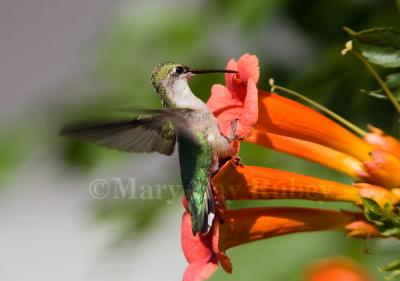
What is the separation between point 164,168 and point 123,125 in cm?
141

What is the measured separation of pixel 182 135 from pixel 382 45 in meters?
0.62

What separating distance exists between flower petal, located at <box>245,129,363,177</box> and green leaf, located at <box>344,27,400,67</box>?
1.04ft

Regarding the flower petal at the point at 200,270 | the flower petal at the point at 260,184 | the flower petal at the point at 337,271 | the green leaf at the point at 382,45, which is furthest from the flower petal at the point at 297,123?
the flower petal at the point at 337,271

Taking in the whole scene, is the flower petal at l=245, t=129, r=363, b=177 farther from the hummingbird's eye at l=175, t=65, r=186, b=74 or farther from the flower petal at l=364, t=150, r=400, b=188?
the hummingbird's eye at l=175, t=65, r=186, b=74

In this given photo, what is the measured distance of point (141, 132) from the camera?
2305 mm

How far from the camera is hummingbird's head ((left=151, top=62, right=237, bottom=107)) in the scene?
2395 mm

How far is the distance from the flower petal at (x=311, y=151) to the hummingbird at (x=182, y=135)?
0.41 ft

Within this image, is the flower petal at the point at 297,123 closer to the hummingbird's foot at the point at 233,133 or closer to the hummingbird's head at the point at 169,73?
the hummingbird's foot at the point at 233,133

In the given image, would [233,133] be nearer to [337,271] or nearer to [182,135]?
[182,135]

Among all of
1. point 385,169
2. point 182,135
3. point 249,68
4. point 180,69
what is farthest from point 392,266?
point 180,69

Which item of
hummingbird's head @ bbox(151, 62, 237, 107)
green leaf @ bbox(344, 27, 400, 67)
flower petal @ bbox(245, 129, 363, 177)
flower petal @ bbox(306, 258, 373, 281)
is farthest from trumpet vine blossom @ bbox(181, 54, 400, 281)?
flower petal @ bbox(306, 258, 373, 281)

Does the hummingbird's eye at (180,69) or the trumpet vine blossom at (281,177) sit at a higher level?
the hummingbird's eye at (180,69)

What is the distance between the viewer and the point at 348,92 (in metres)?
3.16

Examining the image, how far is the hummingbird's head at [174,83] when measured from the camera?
2395 mm
